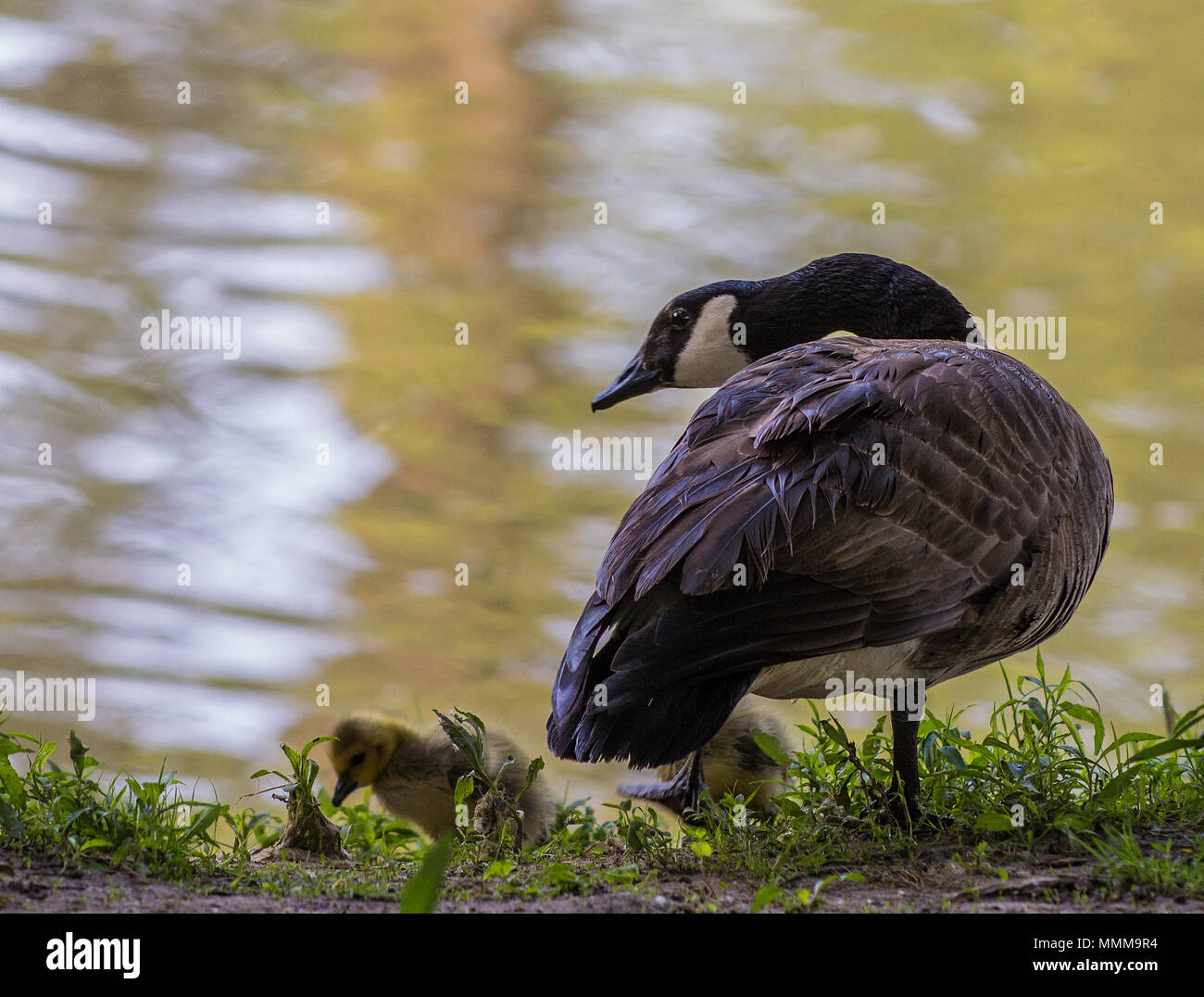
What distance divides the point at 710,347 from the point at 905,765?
2989 millimetres

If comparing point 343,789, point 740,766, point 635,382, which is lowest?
point 343,789

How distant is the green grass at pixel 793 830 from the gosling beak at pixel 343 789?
36.2 inches

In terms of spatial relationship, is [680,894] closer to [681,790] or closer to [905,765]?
[905,765]

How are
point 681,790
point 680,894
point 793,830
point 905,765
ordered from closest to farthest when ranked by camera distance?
point 680,894, point 793,830, point 905,765, point 681,790

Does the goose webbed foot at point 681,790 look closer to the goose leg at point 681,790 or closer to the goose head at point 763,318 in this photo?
the goose leg at point 681,790

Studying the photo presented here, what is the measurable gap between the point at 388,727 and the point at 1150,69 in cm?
1235

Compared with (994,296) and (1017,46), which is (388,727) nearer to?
(994,296)

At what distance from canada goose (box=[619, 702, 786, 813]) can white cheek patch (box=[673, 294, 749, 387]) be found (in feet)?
7.22

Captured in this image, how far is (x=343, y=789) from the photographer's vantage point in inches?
220

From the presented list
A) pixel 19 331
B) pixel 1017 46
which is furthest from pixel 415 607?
pixel 1017 46

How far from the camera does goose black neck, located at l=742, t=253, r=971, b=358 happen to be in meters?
6.11

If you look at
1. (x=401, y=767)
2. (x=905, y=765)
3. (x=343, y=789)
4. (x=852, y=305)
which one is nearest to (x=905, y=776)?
(x=905, y=765)

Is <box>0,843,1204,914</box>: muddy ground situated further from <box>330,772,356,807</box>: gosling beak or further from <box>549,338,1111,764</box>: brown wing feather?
<box>330,772,356,807</box>: gosling beak

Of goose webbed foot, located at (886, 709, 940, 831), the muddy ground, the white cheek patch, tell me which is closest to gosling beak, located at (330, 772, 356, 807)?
the muddy ground
